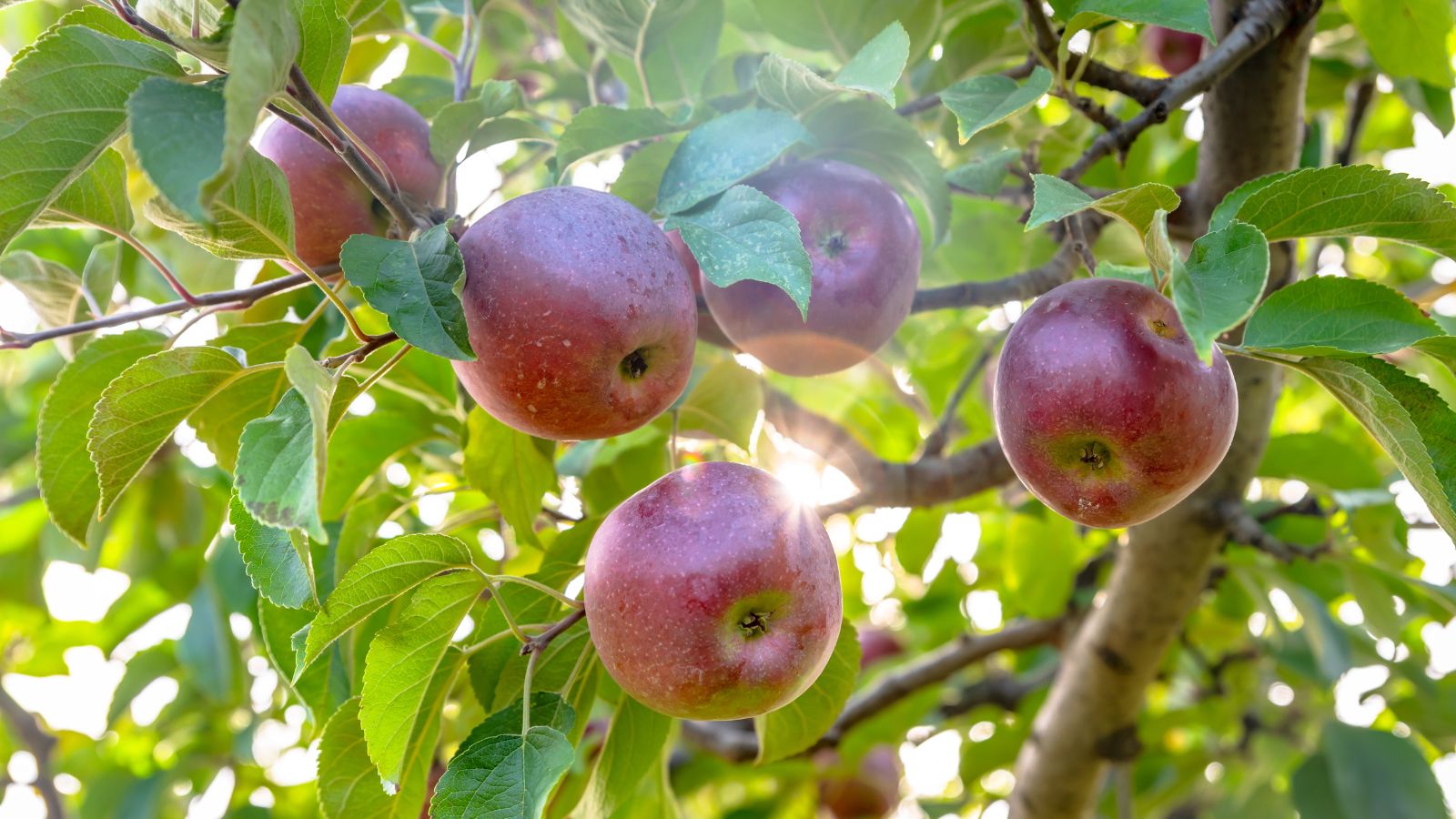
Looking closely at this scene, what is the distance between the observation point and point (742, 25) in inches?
62.0

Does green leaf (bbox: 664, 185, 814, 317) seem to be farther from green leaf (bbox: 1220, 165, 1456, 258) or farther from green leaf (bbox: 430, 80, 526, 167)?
green leaf (bbox: 1220, 165, 1456, 258)

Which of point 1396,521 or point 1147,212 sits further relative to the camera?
point 1396,521

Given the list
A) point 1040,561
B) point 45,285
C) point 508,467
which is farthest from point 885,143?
point 1040,561

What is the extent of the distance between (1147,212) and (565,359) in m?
0.50

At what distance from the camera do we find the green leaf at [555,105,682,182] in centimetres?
107

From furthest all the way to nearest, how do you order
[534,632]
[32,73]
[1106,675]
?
1. [1106,675]
2. [534,632]
3. [32,73]

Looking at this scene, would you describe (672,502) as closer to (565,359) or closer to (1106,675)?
(565,359)

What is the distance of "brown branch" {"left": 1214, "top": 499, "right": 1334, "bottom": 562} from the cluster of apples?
75 cm

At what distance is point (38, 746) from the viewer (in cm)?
279

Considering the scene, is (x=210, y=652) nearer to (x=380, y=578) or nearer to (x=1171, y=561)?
(x=380, y=578)

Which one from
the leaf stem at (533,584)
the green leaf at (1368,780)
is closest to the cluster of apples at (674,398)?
the leaf stem at (533,584)

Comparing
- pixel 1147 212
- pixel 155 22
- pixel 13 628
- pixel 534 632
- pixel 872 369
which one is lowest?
pixel 13 628

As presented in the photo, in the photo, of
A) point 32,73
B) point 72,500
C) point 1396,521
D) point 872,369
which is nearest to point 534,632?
point 72,500

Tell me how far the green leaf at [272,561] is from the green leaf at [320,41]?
36 cm
